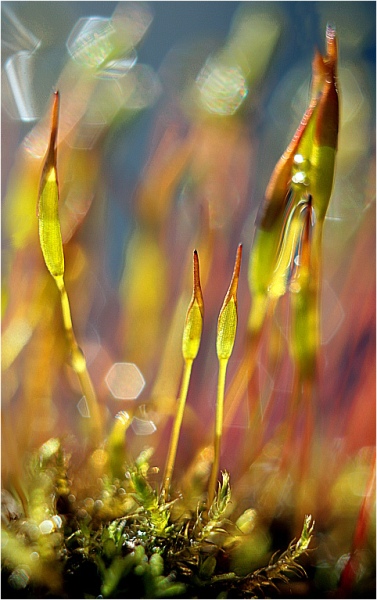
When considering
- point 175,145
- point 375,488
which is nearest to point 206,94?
point 175,145

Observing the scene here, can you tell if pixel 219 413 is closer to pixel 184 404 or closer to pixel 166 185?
pixel 184 404

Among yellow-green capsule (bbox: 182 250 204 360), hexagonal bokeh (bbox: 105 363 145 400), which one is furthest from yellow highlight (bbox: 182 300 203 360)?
hexagonal bokeh (bbox: 105 363 145 400)

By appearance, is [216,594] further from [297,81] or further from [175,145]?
[297,81]

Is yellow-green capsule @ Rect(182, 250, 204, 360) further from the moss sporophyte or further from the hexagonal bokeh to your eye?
the hexagonal bokeh

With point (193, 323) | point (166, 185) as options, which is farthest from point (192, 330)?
point (166, 185)

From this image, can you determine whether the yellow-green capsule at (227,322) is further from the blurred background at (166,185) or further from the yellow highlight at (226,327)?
the blurred background at (166,185)

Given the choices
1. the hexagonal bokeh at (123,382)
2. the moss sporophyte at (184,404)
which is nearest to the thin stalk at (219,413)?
the moss sporophyte at (184,404)

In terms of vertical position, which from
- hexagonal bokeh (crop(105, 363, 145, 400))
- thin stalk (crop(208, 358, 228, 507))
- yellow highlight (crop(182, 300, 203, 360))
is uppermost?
yellow highlight (crop(182, 300, 203, 360))
